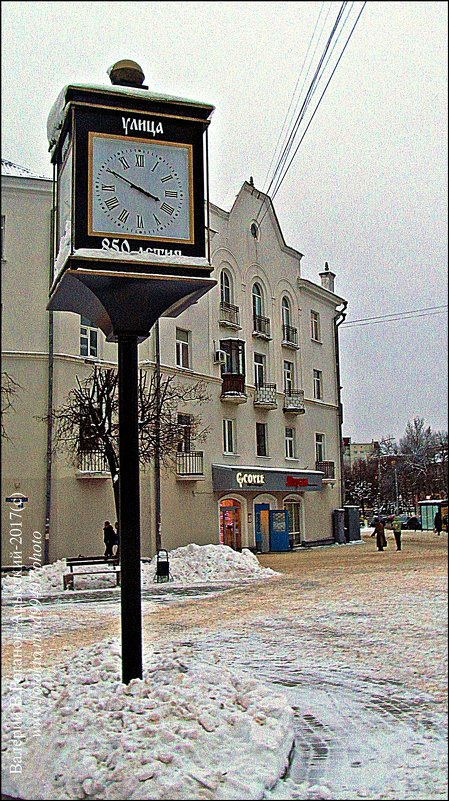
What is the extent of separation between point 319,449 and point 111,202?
1450 mm

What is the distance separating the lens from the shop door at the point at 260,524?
10.4 ft

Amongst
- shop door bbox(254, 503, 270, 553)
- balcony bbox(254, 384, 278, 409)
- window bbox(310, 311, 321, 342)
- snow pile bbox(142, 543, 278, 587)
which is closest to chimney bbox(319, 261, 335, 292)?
window bbox(310, 311, 321, 342)

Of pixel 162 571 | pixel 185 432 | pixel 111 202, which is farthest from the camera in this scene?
pixel 185 432

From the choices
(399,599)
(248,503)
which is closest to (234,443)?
(248,503)

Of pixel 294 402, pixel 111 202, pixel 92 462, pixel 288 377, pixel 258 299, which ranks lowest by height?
pixel 92 462

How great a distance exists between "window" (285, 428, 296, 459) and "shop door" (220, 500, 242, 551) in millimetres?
857

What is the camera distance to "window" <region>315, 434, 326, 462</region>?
274cm

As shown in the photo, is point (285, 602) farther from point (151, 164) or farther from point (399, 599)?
point (151, 164)

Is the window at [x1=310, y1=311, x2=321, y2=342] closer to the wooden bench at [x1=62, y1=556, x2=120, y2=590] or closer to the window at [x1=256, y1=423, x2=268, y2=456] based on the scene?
the window at [x1=256, y1=423, x2=268, y2=456]

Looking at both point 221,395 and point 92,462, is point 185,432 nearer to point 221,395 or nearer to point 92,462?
point 221,395

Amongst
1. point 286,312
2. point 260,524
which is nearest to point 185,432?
A: point 260,524

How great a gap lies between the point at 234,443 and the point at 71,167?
2654 mm

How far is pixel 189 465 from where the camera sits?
16.5 ft

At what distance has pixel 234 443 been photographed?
4.18 metres
